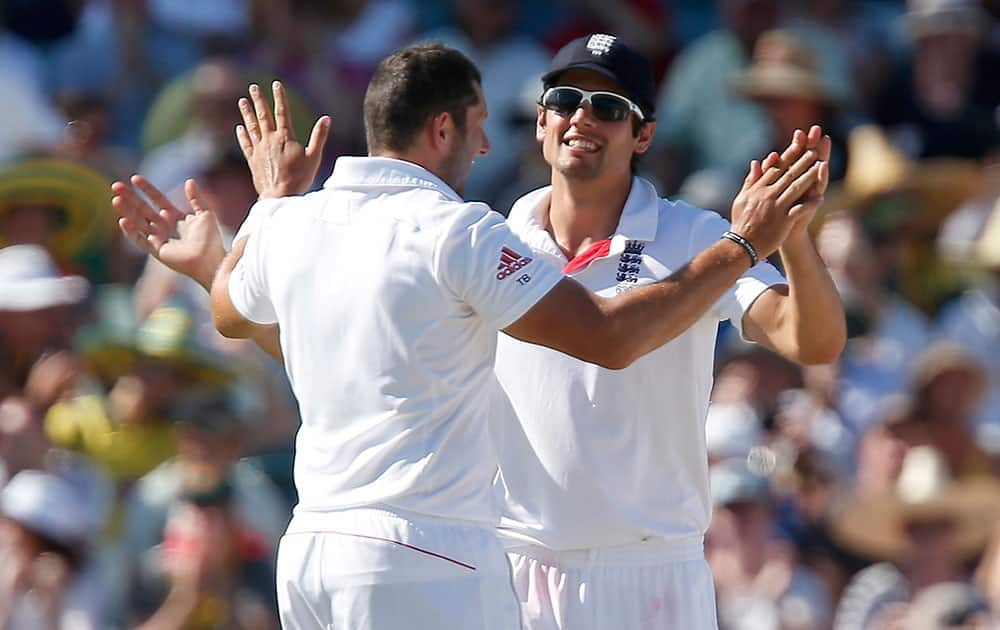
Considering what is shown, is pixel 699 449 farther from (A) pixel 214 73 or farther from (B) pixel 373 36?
(B) pixel 373 36

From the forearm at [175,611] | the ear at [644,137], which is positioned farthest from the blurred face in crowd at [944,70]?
the ear at [644,137]

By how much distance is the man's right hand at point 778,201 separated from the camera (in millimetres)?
4566

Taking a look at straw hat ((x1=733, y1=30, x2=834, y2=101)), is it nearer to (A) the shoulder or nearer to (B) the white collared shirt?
(A) the shoulder

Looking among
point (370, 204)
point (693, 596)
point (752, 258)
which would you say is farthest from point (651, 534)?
point (370, 204)

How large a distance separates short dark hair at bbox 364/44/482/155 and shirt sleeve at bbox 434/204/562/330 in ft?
0.92

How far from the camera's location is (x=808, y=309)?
4.77 m

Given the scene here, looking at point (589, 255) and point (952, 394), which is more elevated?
point (589, 255)

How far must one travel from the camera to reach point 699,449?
4.95 meters

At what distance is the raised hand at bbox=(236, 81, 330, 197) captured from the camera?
504cm

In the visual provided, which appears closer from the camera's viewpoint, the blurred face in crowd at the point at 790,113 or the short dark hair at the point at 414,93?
the short dark hair at the point at 414,93

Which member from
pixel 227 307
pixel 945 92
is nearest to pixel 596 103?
pixel 227 307

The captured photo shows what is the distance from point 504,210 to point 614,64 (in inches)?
165

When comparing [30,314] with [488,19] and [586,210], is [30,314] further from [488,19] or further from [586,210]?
[586,210]

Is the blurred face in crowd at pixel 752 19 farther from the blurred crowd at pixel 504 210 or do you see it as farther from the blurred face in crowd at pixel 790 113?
the blurred face in crowd at pixel 790 113
